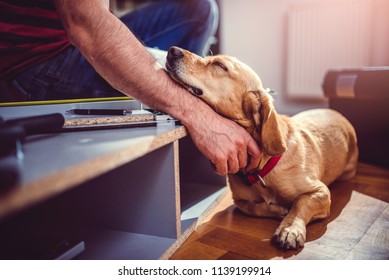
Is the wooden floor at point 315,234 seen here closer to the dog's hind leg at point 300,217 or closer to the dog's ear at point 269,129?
the dog's hind leg at point 300,217

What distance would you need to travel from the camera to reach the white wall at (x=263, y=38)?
3387mm

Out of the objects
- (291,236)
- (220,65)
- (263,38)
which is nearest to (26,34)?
(220,65)

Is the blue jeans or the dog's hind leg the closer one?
the dog's hind leg

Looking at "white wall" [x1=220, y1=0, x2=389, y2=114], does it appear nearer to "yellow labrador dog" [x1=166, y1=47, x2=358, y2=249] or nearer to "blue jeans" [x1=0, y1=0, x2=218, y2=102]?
"blue jeans" [x1=0, y1=0, x2=218, y2=102]

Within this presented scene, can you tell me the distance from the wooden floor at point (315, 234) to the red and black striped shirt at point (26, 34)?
0.80m

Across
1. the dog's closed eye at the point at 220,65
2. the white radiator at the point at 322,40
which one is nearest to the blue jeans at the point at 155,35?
the dog's closed eye at the point at 220,65

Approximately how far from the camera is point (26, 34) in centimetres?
116

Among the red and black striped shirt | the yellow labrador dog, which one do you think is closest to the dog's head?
the yellow labrador dog

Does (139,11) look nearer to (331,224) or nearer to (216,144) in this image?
(216,144)

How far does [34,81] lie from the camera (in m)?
1.21

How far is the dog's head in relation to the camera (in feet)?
3.45

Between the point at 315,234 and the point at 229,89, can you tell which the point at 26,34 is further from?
the point at 315,234
